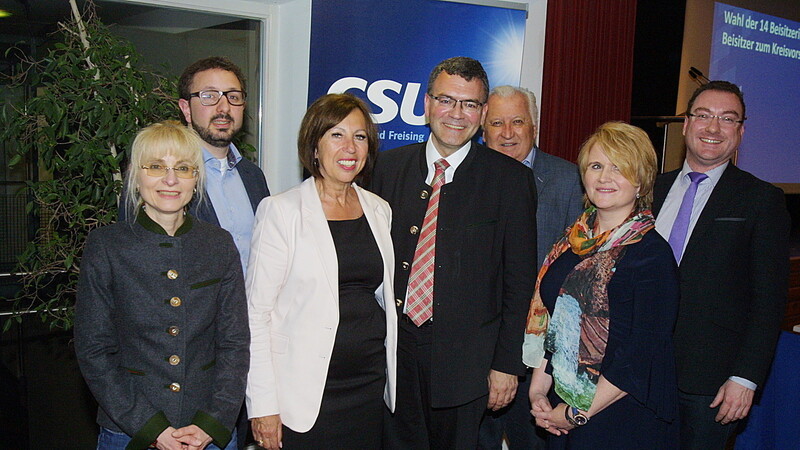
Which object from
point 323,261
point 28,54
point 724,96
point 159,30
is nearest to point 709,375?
point 724,96

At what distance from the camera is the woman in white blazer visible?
7.26 feet

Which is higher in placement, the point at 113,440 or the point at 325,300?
the point at 325,300

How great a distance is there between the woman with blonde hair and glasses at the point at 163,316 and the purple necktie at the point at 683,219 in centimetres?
171

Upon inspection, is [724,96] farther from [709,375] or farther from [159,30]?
[159,30]

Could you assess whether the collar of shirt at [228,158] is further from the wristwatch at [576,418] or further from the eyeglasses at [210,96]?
the wristwatch at [576,418]

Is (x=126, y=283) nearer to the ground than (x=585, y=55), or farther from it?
nearer to the ground

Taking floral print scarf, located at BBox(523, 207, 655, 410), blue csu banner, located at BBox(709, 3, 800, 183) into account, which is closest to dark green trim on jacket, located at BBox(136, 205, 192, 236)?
floral print scarf, located at BBox(523, 207, 655, 410)

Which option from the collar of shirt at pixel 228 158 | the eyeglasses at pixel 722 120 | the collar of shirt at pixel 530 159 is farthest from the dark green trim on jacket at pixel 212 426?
the eyeglasses at pixel 722 120

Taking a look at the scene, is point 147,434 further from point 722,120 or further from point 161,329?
point 722,120

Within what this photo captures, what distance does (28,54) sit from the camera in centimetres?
367

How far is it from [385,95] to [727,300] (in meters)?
2.28

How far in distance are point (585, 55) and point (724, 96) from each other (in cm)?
221

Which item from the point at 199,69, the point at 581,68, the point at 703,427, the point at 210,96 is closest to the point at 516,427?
the point at 703,427

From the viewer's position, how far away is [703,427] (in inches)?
103
